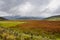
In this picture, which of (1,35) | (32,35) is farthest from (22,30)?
(1,35)

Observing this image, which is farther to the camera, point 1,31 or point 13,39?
point 1,31

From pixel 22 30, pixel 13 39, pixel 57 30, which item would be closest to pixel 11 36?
pixel 13 39

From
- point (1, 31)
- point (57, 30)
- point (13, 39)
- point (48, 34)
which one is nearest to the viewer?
point (13, 39)

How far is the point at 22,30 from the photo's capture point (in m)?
13.5

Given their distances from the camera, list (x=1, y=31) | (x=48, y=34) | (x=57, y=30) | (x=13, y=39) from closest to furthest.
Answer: (x=13, y=39) < (x=1, y=31) < (x=48, y=34) < (x=57, y=30)

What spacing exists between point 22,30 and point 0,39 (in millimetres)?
2543

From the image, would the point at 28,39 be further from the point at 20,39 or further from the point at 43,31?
the point at 43,31

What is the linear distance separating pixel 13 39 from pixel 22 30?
2306mm

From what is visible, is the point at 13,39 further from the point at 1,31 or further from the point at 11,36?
the point at 1,31

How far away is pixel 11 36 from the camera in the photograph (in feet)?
37.8

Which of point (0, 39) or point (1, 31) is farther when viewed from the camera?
point (1, 31)

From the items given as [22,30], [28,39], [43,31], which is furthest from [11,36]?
[43,31]

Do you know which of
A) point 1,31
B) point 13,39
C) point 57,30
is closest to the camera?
point 13,39

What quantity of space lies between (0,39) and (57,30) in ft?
15.8
